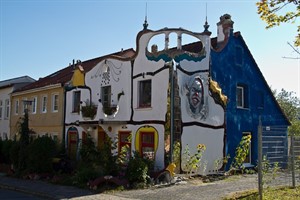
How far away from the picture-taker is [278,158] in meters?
13.3

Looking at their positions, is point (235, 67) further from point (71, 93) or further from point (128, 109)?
point (71, 93)

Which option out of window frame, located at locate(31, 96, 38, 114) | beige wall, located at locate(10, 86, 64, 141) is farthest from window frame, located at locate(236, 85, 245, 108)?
window frame, located at locate(31, 96, 38, 114)

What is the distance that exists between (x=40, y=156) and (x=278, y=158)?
1152 centimetres

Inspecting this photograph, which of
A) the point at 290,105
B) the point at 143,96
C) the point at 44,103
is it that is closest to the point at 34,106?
the point at 44,103

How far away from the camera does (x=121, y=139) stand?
818 inches

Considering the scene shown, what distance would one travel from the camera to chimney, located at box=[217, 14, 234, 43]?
2191cm

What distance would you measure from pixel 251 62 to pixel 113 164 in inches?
446

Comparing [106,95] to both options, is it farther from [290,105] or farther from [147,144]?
[290,105]

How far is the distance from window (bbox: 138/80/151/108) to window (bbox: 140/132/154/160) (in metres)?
1.45

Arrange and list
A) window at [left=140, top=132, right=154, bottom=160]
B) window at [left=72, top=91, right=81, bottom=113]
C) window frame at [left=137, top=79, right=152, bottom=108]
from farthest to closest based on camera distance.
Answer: window at [left=72, top=91, right=81, bottom=113] → window frame at [left=137, top=79, right=152, bottom=108] → window at [left=140, top=132, right=154, bottom=160]

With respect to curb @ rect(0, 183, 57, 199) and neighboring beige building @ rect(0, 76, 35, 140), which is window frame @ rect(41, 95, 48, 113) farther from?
curb @ rect(0, 183, 57, 199)

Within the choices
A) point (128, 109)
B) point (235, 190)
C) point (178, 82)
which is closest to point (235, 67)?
point (178, 82)

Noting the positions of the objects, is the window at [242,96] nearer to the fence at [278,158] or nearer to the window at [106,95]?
the window at [106,95]

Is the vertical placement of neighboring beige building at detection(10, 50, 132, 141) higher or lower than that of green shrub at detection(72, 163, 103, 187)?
higher
